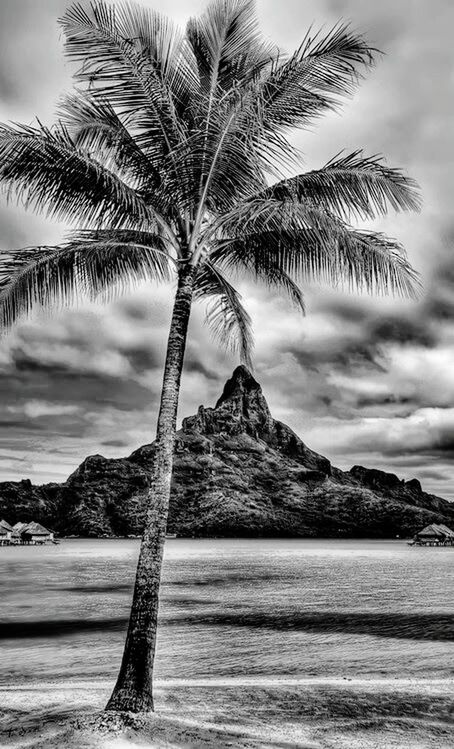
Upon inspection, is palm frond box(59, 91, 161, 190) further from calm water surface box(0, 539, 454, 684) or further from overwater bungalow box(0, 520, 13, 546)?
overwater bungalow box(0, 520, 13, 546)

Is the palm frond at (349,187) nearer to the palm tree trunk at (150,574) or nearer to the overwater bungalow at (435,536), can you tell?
the palm tree trunk at (150,574)

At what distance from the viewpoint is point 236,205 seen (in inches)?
307

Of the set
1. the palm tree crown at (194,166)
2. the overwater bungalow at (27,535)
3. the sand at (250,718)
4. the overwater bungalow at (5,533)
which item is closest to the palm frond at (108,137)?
the palm tree crown at (194,166)

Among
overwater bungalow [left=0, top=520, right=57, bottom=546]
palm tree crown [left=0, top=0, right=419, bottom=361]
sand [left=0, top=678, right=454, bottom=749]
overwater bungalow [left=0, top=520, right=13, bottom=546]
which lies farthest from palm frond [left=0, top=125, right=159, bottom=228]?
overwater bungalow [left=0, top=520, right=57, bottom=546]

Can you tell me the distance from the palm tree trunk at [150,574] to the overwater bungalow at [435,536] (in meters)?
117

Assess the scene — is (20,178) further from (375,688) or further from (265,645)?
(265,645)

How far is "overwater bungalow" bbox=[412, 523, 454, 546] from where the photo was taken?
114 m

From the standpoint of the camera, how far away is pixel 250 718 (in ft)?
24.5

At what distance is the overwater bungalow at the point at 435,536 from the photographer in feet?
374

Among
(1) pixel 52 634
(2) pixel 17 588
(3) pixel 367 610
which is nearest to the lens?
(1) pixel 52 634

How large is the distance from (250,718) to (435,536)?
11943cm

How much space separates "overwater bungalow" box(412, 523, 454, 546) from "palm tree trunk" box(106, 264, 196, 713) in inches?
4622

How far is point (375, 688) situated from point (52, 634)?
38.4 feet

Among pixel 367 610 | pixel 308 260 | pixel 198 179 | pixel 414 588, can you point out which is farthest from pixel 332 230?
pixel 414 588
